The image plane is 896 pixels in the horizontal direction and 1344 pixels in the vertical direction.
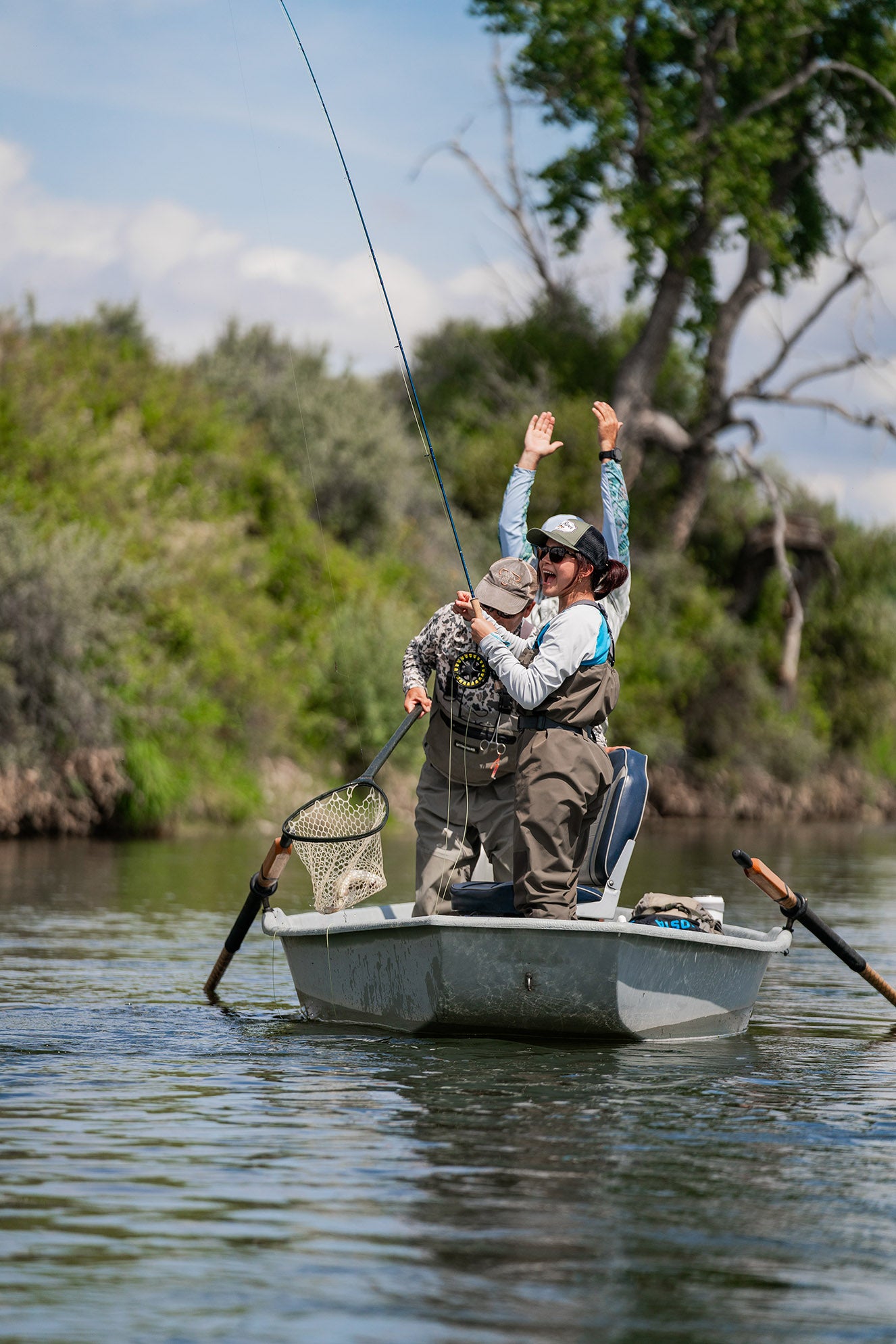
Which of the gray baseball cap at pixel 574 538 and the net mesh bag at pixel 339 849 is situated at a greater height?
the gray baseball cap at pixel 574 538

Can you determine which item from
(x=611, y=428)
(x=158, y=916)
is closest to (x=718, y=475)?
(x=158, y=916)

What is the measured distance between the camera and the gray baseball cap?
7.81 meters

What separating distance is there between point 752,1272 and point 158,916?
9.81m

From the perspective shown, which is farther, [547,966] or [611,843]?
[611,843]

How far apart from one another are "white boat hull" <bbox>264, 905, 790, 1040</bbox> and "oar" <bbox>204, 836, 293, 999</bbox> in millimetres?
523

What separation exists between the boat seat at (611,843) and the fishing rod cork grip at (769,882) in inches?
30.4

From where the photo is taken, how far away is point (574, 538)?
25.7 ft

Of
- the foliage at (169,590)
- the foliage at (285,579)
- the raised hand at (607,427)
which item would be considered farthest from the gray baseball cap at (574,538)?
the foliage at (169,590)

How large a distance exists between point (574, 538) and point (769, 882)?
95.1 inches

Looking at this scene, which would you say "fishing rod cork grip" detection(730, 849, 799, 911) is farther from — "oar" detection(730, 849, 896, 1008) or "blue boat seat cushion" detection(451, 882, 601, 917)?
"blue boat seat cushion" detection(451, 882, 601, 917)

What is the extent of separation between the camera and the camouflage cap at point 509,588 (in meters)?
8.27

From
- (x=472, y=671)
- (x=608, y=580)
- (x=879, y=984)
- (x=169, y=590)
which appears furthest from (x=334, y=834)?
(x=169, y=590)

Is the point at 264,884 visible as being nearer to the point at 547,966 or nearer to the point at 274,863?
the point at 274,863

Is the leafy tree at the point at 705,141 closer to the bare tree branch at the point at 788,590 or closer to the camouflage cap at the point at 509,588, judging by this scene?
the bare tree branch at the point at 788,590
